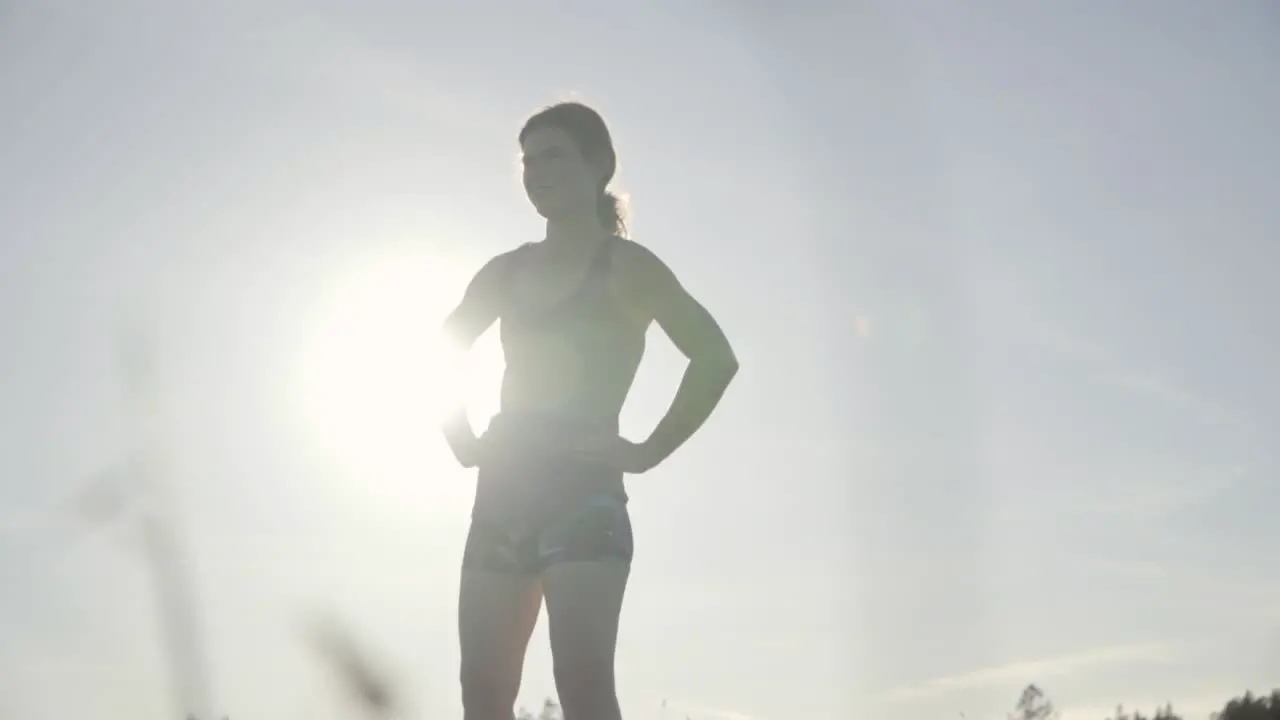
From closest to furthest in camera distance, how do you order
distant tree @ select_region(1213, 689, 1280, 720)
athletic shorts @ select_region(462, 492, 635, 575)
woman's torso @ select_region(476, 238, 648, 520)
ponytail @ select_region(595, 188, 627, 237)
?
athletic shorts @ select_region(462, 492, 635, 575)
woman's torso @ select_region(476, 238, 648, 520)
ponytail @ select_region(595, 188, 627, 237)
distant tree @ select_region(1213, 689, 1280, 720)

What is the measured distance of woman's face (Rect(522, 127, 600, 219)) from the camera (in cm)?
505

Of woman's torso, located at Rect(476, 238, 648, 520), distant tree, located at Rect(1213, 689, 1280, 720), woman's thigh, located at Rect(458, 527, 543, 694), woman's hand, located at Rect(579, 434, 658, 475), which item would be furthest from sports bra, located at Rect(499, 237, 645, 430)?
distant tree, located at Rect(1213, 689, 1280, 720)

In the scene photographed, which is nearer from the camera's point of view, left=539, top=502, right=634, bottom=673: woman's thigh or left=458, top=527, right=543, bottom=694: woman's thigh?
left=539, top=502, right=634, bottom=673: woman's thigh

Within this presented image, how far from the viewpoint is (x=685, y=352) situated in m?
4.87

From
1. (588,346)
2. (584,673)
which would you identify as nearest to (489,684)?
(584,673)

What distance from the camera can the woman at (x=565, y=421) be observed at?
14.8 feet

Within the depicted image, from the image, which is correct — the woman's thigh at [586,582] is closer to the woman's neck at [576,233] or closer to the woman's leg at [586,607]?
the woman's leg at [586,607]

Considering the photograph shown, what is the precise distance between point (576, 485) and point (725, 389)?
1.99 ft

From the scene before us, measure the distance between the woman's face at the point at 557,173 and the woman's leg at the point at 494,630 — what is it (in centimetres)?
123

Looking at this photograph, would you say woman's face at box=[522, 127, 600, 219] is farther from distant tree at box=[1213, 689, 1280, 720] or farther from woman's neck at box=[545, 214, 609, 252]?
distant tree at box=[1213, 689, 1280, 720]

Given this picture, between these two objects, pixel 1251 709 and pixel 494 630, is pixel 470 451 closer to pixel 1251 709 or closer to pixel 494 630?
pixel 494 630

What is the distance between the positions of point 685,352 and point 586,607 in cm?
96

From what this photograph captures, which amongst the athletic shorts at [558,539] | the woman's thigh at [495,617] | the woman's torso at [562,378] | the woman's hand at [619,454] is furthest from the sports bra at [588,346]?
the woman's thigh at [495,617]

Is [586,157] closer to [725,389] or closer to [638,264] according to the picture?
[638,264]
